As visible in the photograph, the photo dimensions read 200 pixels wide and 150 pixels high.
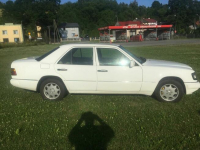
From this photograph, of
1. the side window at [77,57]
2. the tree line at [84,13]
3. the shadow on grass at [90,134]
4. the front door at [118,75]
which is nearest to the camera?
the shadow on grass at [90,134]

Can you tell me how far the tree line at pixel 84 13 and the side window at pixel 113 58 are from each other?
214ft

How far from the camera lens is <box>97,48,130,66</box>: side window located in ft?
18.9

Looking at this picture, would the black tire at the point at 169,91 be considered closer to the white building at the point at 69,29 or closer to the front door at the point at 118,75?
the front door at the point at 118,75

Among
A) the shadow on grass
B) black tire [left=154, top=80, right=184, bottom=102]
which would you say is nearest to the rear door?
the shadow on grass

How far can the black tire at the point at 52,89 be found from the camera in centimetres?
589

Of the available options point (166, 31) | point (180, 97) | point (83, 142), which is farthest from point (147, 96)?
point (166, 31)

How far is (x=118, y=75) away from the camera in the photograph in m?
5.66

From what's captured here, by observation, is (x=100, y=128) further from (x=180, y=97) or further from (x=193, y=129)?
(x=180, y=97)

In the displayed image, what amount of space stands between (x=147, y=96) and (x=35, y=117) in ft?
10.5

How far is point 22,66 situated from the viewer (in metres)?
6.00

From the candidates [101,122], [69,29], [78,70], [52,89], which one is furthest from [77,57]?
[69,29]

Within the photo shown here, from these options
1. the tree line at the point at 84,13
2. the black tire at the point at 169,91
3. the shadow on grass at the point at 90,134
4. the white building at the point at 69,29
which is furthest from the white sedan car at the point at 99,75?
the white building at the point at 69,29

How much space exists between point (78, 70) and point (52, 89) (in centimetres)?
90

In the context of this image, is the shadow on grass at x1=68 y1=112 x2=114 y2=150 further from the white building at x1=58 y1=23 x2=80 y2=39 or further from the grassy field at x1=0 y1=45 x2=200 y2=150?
the white building at x1=58 y1=23 x2=80 y2=39
